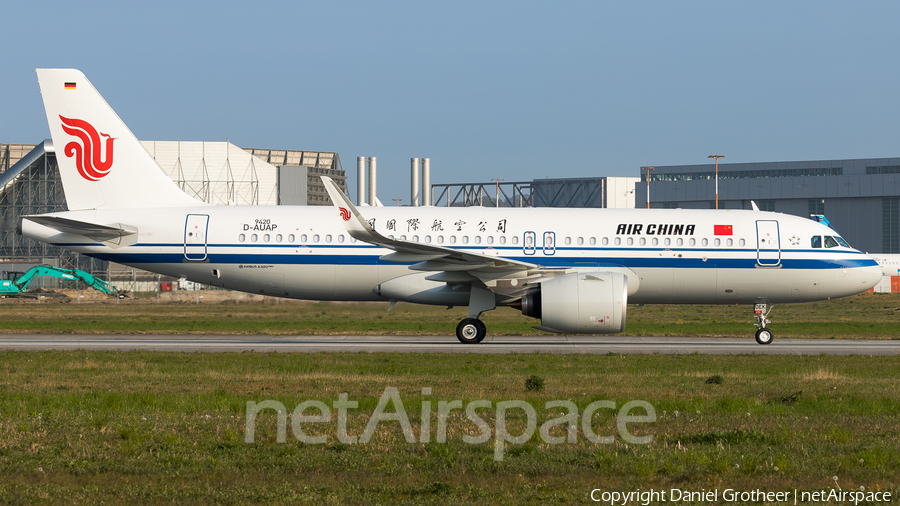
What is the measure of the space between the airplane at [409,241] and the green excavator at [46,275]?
41325mm

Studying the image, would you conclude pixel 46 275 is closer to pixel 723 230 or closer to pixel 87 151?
pixel 87 151

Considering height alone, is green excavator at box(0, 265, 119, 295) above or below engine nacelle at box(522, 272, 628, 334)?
above

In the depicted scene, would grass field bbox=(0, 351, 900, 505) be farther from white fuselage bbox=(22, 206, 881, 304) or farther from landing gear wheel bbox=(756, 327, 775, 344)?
landing gear wheel bbox=(756, 327, 775, 344)

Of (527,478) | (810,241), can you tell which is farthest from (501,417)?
(810,241)

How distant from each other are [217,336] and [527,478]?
21.9 metres

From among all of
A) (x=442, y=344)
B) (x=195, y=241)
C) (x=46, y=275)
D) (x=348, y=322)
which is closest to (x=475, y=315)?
(x=442, y=344)

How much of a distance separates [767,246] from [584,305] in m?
7.03

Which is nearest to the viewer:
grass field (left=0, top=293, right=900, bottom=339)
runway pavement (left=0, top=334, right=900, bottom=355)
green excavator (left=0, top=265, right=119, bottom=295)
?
runway pavement (left=0, top=334, right=900, bottom=355)

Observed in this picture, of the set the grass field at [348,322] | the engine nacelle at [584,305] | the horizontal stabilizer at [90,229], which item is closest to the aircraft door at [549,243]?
the engine nacelle at [584,305]

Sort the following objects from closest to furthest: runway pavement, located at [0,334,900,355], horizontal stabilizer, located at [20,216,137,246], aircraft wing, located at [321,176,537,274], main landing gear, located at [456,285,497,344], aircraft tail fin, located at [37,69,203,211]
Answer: aircraft wing, located at [321,176,537,274], runway pavement, located at [0,334,900,355], horizontal stabilizer, located at [20,216,137,246], main landing gear, located at [456,285,497,344], aircraft tail fin, located at [37,69,203,211]

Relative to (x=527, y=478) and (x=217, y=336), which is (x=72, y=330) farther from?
(x=527, y=478)

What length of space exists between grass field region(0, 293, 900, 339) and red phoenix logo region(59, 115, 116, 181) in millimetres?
6978

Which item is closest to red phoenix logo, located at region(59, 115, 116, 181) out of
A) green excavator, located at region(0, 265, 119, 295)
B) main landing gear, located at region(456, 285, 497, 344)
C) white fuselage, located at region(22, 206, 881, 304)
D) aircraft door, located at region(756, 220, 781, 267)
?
white fuselage, located at region(22, 206, 881, 304)

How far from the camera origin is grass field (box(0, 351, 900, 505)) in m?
7.70
